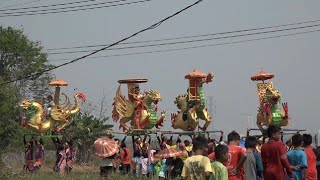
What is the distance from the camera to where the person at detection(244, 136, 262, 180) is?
9602mm

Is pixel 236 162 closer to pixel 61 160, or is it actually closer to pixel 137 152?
pixel 137 152

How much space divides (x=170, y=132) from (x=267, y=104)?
3593mm

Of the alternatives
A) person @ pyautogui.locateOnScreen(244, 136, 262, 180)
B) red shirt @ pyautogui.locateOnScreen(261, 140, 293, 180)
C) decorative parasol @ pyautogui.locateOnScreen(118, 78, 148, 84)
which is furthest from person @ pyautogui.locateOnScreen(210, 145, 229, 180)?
decorative parasol @ pyautogui.locateOnScreen(118, 78, 148, 84)

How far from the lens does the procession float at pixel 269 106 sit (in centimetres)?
1933

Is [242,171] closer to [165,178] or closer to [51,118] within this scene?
[165,178]

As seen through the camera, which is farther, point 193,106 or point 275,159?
point 193,106

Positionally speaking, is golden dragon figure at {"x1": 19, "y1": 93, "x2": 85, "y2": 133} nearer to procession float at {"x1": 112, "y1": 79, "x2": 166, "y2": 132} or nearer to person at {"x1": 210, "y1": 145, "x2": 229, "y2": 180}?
procession float at {"x1": 112, "y1": 79, "x2": 166, "y2": 132}

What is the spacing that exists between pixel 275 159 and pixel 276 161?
4 centimetres

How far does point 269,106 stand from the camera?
1950 cm

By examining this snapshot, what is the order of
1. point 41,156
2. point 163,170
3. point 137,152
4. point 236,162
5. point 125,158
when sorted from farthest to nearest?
point 41,156 → point 137,152 → point 125,158 → point 163,170 → point 236,162

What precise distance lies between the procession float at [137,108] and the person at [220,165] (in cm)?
1148

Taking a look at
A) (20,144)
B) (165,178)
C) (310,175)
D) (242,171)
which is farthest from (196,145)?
(20,144)

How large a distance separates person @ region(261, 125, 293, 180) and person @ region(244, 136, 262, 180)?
150 millimetres

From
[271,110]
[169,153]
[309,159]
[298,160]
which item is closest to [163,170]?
[169,153]
